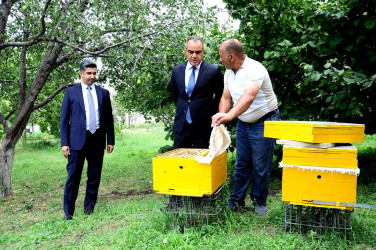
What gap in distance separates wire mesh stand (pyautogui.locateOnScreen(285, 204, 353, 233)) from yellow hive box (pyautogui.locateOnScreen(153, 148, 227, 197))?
820 mm

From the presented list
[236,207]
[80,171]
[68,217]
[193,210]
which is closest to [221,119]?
[193,210]

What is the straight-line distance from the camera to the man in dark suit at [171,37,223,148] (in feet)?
→ 13.6

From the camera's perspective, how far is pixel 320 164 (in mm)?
3105

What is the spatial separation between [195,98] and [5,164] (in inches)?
210

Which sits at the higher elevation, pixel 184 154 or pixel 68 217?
pixel 184 154

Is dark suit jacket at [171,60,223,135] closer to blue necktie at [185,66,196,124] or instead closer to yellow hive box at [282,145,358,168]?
blue necktie at [185,66,196,124]

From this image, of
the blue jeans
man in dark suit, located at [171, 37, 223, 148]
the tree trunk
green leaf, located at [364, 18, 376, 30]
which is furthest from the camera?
the tree trunk

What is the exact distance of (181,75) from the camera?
4.26m

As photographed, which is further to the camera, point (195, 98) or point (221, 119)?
point (195, 98)

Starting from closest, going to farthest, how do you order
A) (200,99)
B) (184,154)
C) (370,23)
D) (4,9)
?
1. (184,154)
2. (200,99)
3. (370,23)
4. (4,9)

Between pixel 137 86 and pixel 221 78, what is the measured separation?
100 inches

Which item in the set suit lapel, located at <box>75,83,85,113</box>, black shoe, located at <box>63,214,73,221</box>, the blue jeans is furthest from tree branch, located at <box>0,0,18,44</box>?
the blue jeans

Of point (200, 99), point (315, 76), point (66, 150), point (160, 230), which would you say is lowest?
point (160, 230)

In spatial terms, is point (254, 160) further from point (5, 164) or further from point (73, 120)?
point (5, 164)
